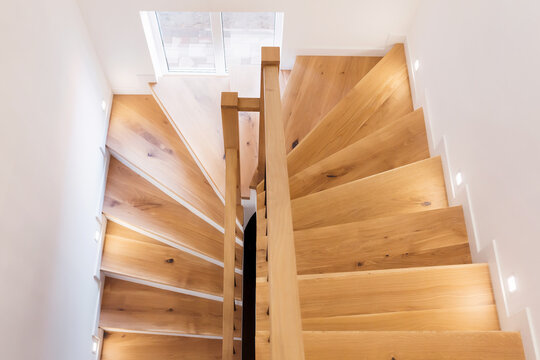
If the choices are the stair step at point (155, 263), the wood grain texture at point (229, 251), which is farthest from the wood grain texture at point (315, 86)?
the stair step at point (155, 263)

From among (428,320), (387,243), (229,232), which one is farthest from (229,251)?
(428,320)

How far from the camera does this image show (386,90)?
10.9 feet

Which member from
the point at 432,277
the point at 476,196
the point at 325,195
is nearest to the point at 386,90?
the point at 325,195

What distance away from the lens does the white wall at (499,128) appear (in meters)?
1.80

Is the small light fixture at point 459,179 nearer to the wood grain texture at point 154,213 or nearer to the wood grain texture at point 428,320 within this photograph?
the wood grain texture at point 428,320

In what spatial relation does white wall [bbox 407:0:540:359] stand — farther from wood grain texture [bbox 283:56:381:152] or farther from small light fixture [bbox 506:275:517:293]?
wood grain texture [bbox 283:56:381:152]

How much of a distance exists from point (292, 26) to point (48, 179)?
1921 mm

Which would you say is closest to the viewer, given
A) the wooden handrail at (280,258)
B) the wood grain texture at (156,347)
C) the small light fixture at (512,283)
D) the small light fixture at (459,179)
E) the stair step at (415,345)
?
the wooden handrail at (280,258)

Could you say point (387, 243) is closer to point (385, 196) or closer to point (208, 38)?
point (385, 196)

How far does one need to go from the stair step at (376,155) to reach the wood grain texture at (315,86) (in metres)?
0.66

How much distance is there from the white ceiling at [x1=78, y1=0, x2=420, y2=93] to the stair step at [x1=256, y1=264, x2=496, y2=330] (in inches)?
78.2

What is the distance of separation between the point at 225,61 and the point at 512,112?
8.02ft

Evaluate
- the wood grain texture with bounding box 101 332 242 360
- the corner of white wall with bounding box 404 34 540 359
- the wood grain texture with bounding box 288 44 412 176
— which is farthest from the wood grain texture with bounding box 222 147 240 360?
the corner of white wall with bounding box 404 34 540 359

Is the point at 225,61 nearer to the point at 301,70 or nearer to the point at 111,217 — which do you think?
the point at 301,70
